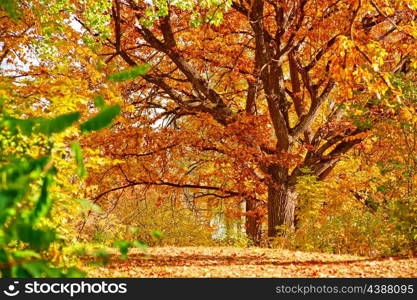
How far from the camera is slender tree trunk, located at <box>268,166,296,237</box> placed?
12.4 m

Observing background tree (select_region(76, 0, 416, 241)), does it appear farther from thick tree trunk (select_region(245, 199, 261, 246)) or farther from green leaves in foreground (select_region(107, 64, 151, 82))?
green leaves in foreground (select_region(107, 64, 151, 82))

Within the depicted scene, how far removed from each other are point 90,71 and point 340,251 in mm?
7010

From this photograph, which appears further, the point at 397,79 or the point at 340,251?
the point at 340,251

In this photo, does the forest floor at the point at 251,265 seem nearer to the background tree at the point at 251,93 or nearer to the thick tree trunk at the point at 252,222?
the background tree at the point at 251,93

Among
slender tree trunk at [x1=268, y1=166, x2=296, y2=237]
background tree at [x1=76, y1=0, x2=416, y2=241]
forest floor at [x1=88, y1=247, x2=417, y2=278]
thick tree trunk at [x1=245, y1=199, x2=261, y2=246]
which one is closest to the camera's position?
forest floor at [x1=88, y1=247, x2=417, y2=278]

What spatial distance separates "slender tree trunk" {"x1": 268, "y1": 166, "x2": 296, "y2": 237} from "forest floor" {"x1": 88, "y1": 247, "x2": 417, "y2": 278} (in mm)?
2767

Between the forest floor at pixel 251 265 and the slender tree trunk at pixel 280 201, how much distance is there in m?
2.77

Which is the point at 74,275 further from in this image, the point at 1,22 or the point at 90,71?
the point at 1,22

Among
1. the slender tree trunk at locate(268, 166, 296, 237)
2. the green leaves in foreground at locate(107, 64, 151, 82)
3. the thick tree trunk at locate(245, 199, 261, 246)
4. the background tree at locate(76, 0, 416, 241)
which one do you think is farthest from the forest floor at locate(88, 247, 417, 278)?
the thick tree trunk at locate(245, 199, 261, 246)

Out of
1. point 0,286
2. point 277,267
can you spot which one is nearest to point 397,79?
point 277,267

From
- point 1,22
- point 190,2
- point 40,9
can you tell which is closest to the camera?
point 190,2

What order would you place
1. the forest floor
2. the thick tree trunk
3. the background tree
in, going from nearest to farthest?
the forest floor < the background tree < the thick tree trunk

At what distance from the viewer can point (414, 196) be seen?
8.79m

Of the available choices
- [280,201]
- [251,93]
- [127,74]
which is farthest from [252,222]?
[127,74]
